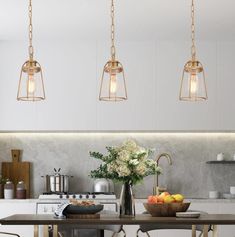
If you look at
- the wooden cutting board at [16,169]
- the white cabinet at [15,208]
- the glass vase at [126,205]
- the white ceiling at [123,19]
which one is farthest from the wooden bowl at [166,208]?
the wooden cutting board at [16,169]

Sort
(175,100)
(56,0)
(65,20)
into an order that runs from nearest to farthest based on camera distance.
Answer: (56,0), (65,20), (175,100)

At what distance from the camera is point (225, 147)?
8.34m

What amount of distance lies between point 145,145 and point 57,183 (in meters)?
1.21

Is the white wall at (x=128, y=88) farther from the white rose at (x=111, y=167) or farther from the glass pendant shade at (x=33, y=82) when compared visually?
the glass pendant shade at (x=33, y=82)

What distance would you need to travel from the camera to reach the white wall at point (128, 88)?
8.02 metres

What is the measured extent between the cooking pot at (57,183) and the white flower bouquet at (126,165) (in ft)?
10.5

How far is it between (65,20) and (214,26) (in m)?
1.64

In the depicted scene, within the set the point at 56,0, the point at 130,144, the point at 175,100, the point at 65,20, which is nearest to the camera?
the point at 130,144

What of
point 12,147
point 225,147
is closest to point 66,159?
point 12,147

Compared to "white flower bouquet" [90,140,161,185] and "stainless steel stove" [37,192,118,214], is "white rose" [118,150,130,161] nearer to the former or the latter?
"white flower bouquet" [90,140,161,185]

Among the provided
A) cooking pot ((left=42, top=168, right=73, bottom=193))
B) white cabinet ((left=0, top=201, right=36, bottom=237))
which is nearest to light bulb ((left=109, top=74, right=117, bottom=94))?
white cabinet ((left=0, top=201, right=36, bottom=237))

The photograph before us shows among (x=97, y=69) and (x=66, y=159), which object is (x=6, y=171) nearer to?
(x=66, y=159)

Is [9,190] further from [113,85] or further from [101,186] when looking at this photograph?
[113,85]

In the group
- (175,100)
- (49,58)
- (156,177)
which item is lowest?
(156,177)
